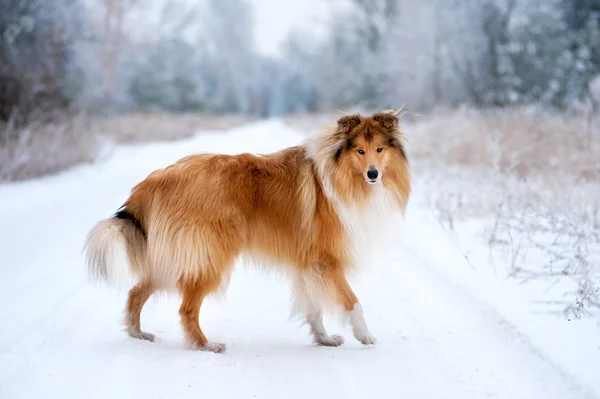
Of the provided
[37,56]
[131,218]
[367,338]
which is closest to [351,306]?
[367,338]

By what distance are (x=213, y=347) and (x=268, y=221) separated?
104 centimetres

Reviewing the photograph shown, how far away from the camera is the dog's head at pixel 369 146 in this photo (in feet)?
13.8

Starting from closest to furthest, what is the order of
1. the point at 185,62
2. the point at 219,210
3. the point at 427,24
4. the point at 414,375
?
the point at 414,375, the point at 219,210, the point at 427,24, the point at 185,62

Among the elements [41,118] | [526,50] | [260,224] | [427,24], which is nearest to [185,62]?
[427,24]

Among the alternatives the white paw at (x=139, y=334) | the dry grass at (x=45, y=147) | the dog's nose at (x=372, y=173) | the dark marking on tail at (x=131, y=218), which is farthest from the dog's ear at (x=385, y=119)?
the dry grass at (x=45, y=147)

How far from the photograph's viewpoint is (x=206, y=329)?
424 centimetres

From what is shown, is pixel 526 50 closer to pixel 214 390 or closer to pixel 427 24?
pixel 427 24

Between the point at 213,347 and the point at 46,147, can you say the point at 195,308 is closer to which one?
the point at 213,347

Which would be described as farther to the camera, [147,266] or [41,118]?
[41,118]

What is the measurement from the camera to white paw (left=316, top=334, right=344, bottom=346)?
4.10 metres

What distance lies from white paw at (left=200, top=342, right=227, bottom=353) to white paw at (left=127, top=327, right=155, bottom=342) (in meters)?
0.45

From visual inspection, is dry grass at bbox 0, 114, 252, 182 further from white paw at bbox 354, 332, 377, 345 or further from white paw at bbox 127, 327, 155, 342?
white paw at bbox 354, 332, 377, 345

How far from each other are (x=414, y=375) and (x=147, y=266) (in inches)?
80.7

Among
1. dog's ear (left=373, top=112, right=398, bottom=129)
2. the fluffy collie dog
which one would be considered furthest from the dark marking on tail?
dog's ear (left=373, top=112, right=398, bottom=129)
